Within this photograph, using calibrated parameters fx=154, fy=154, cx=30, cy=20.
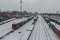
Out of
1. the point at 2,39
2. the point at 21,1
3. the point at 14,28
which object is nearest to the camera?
the point at 2,39

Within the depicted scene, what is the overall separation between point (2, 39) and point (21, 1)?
231ft

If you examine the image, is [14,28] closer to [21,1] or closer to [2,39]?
[2,39]

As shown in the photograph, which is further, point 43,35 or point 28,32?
point 28,32

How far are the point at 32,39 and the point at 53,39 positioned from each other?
2.86 metres

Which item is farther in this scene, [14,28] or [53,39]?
[14,28]

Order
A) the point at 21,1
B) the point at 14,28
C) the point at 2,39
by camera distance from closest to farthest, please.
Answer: the point at 2,39 → the point at 14,28 → the point at 21,1

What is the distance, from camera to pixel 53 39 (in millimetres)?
20812

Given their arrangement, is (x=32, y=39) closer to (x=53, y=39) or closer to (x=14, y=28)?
(x=53, y=39)

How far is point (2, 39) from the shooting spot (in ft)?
64.3

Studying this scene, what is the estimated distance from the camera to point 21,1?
88.6m

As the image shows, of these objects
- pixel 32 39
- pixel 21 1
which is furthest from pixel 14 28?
pixel 21 1

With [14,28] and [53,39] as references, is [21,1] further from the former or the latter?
[53,39]

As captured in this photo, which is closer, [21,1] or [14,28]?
[14,28]

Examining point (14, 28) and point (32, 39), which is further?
point (14, 28)
